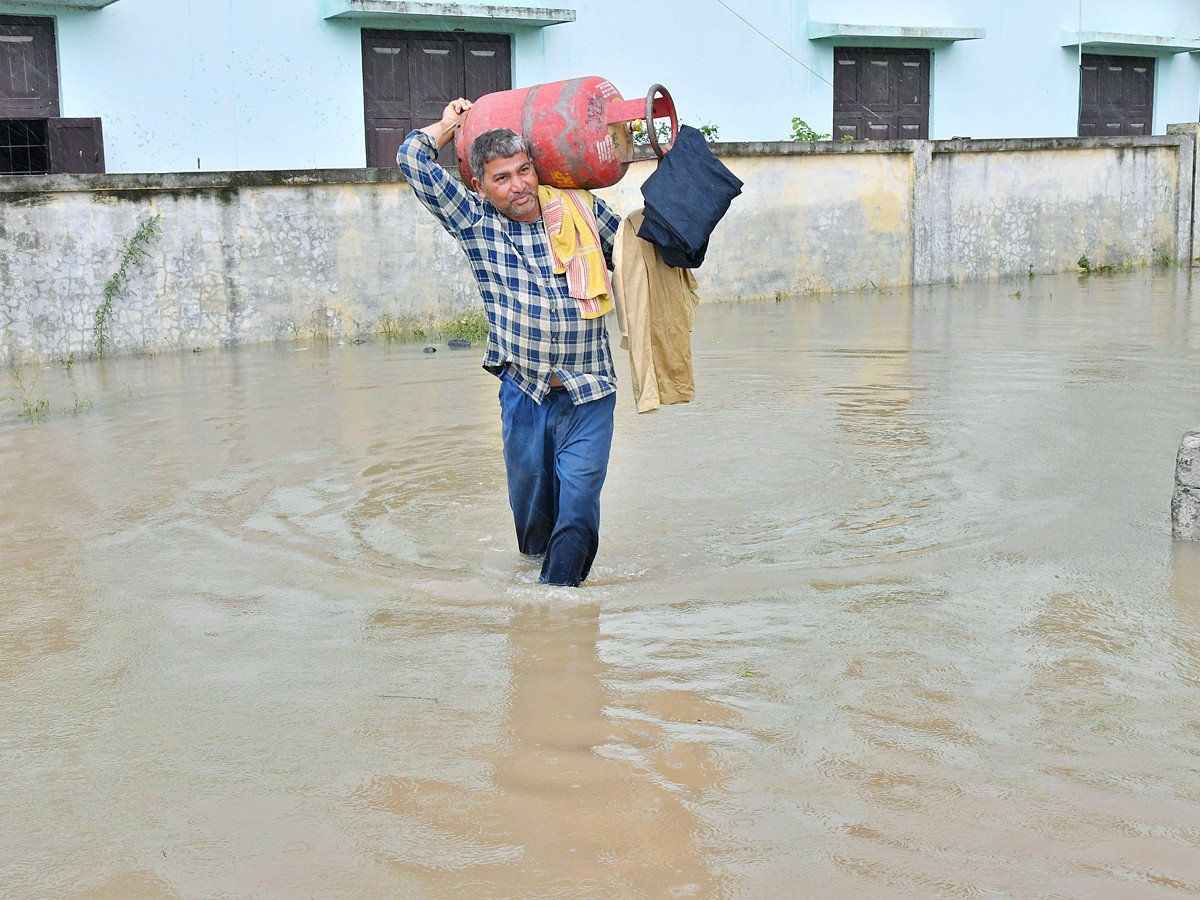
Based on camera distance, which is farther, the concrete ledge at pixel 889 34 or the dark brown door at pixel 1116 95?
the dark brown door at pixel 1116 95

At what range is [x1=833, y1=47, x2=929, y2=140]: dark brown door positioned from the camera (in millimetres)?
18625

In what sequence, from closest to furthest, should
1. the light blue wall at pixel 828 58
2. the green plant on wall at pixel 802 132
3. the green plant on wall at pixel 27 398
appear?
the green plant on wall at pixel 27 398 → the light blue wall at pixel 828 58 → the green plant on wall at pixel 802 132

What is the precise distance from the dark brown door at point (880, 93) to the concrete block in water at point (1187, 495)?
1462 centimetres

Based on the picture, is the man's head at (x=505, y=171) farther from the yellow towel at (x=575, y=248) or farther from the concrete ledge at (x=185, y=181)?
the concrete ledge at (x=185, y=181)

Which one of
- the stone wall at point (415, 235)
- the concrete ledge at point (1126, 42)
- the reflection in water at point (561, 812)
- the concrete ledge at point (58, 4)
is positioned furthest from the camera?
the concrete ledge at point (1126, 42)

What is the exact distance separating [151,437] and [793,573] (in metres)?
4.15

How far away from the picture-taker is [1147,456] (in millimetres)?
5949

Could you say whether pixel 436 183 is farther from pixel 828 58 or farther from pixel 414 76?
pixel 828 58

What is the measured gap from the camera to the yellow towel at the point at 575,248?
4039 millimetres

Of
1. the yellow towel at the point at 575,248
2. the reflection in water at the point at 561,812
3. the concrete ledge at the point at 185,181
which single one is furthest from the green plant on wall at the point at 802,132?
the reflection in water at the point at 561,812

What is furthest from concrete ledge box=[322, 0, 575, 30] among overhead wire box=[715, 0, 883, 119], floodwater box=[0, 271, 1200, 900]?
floodwater box=[0, 271, 1200, 900]

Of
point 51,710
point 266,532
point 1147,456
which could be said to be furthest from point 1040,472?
point 51,710

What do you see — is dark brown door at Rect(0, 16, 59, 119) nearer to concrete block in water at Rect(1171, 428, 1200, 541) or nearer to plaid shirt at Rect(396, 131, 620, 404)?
plaid shirt at Rect(396, 131, 620, 404)

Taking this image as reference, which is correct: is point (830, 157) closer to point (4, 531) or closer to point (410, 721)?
point (4, 531)
